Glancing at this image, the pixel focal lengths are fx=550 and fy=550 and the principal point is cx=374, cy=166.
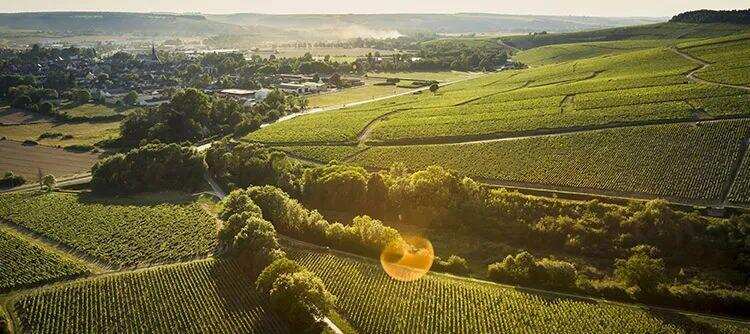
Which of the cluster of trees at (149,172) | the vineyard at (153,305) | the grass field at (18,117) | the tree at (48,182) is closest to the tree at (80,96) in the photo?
the grass field at (18,117)

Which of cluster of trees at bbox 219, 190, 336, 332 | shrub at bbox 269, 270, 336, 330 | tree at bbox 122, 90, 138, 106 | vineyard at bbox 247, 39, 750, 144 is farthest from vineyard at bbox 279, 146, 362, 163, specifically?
tree at bbox 122, 90, 138, 106

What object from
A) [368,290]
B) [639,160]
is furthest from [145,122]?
[639,160]

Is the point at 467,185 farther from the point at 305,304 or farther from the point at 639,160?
the point at 305,304

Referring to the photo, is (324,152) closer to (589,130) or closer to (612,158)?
(589,130)

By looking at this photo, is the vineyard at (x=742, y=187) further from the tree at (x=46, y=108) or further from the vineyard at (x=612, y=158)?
the tree at (x=46, y=108)

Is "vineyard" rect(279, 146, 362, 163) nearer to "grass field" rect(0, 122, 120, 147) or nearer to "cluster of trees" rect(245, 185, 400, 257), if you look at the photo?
"cluster of trees" rect(245, 185, 400, 257)

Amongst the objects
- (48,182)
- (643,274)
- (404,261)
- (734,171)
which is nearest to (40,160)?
(48,182)
